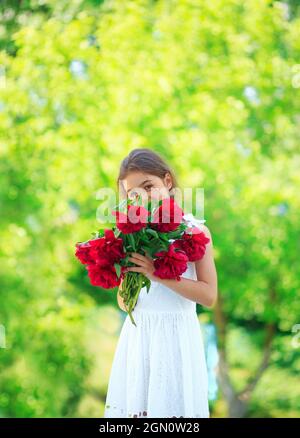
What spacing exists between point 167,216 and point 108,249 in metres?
0.17

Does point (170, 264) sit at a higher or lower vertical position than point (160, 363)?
higher

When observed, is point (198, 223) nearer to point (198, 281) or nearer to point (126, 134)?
point (198, 281)

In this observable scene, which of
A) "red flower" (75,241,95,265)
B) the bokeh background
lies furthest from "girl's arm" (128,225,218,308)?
the bokeh background

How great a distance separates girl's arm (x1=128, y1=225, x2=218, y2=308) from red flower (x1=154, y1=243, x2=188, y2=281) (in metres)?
0.03

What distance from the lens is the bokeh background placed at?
16.8ft

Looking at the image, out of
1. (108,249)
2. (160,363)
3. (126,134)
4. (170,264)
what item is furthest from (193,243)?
(126,134)

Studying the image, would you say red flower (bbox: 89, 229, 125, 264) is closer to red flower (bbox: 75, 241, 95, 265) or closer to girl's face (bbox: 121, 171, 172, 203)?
red flower (bbox: 75, 241, 95, 265)

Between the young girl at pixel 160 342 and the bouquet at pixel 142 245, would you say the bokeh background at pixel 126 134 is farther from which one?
the bouquet at pixel 142 245

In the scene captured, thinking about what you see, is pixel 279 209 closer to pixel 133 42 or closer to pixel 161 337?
pixel 133 42

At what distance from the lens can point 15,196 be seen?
5.22 metres

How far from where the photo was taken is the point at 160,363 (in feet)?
5.47

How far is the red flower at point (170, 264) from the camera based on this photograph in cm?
157

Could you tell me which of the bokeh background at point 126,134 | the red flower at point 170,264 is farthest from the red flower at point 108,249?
the bokeh background at point 126,134
